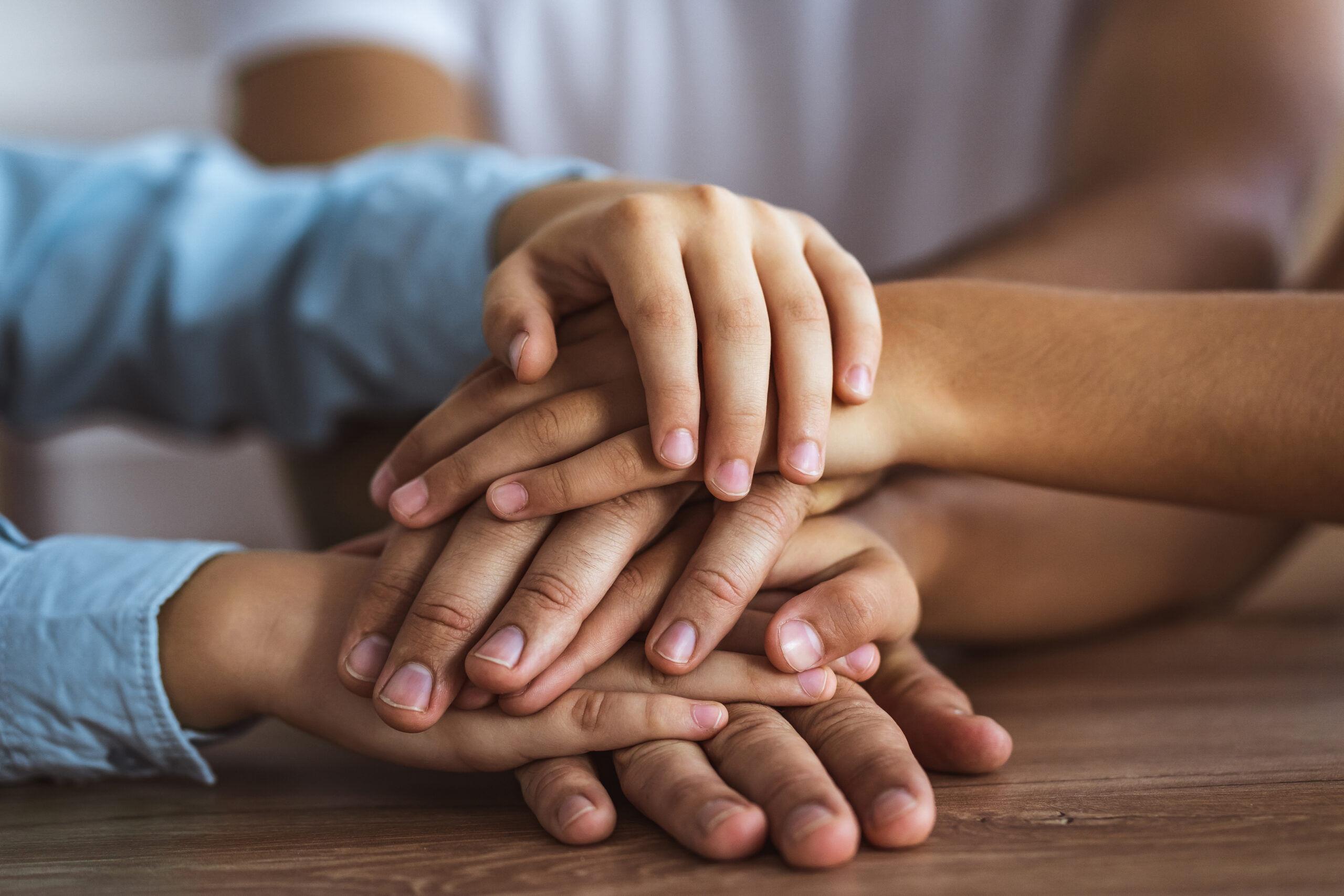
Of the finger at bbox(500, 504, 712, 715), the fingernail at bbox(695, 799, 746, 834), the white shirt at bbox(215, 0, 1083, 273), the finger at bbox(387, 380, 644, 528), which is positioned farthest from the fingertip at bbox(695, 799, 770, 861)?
the white shirt at bbox(215, 0, 1083, 273)

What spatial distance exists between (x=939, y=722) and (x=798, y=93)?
50.6 inches

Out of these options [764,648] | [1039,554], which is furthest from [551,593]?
[1039,554]

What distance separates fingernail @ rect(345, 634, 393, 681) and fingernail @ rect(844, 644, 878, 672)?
216 millimetres

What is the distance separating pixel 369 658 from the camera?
479 mm

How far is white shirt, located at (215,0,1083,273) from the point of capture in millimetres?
1497

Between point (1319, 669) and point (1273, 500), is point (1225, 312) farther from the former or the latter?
point (1319, 669)

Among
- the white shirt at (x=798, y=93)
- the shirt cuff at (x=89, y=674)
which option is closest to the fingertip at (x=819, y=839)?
the shirt cuff at (x=89, y=674)

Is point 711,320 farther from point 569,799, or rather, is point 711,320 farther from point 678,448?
point 569,799

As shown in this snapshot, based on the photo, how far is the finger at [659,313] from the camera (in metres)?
0.48

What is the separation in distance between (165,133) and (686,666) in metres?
2.41

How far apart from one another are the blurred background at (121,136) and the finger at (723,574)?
194cm

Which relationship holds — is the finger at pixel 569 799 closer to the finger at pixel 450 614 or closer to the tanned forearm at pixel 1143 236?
the finger at pixel 450 614

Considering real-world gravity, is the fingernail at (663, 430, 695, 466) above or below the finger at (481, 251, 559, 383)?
below

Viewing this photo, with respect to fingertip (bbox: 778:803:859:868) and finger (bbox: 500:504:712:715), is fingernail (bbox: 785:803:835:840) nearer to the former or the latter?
fingertip (bbox: 778:803:859:868)
